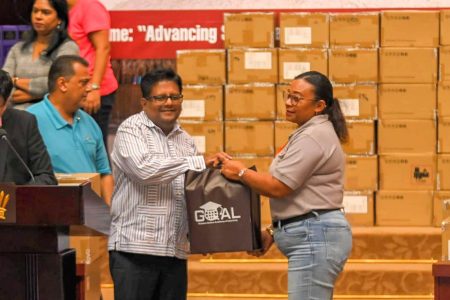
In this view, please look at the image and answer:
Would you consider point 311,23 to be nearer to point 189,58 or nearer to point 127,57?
point 189,58

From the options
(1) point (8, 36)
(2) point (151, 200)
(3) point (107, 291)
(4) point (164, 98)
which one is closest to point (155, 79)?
(4) point (164, 98)

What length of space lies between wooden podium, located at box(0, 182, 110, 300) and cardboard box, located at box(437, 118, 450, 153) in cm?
349

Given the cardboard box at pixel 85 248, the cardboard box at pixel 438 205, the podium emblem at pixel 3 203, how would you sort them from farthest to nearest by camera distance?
the cardboard box at pixel 438 205, the cardboard box at pixel 85 248, the podium emblem at pixel 3 203

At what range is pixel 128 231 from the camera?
4.34m

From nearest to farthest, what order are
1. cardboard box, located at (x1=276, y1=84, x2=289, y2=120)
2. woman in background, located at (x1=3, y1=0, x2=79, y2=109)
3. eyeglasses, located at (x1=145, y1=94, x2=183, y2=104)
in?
eyeglasses, located at (x1=145, y1=94, x2=183, y2=104) → woman in background, located at (x1=3, y1=0, x2=79, y2=109) → cardboard box, located at (x1=276, y1=84, x2=289, y2=120)

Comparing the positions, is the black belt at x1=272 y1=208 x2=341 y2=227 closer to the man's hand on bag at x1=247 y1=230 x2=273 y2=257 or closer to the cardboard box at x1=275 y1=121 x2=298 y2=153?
the man's hand on bag at x1=247 y1=230 x2=273 y2=257

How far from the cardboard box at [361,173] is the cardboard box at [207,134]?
2.78 ft

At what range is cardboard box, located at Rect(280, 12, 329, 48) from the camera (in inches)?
269

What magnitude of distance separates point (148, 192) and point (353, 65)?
2800mm

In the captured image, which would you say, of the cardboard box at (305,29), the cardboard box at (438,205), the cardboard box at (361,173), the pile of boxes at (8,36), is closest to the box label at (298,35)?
the cardboard box at (305,29)

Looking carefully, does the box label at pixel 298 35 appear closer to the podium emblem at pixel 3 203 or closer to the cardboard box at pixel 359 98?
the cardboard box at pixel 359 98

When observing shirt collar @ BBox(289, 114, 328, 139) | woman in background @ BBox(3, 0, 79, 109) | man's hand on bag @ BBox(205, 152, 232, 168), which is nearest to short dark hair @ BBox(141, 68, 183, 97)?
man's hand on bag @ BBox(205, 152, 232, 168)

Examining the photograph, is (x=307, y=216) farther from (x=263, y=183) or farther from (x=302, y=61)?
(x=302, y=61)

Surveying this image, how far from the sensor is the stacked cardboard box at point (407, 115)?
677 cm
